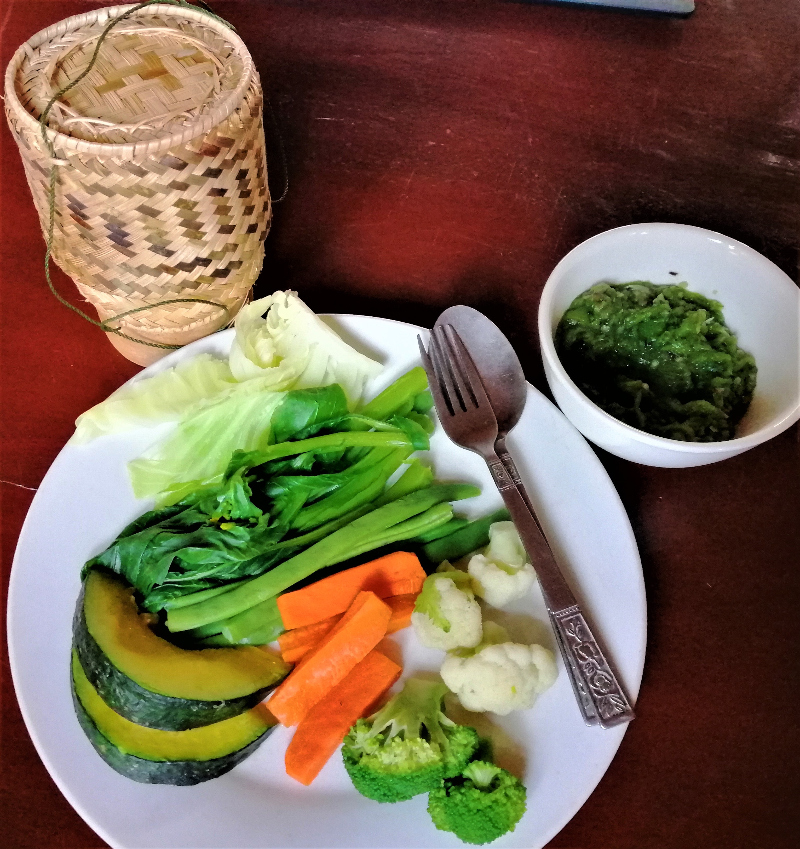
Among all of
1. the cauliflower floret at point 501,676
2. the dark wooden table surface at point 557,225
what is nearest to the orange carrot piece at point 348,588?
the cauliflower floret at point 501,676

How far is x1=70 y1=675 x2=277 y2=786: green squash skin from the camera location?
0.79 meters

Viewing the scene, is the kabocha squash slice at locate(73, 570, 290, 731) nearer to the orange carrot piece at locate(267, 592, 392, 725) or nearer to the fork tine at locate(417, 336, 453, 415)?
the orange carrot piece at locate(267, 592, 392, 725)

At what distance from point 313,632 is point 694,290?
70cm

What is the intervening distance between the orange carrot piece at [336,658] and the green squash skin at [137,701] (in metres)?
0.09

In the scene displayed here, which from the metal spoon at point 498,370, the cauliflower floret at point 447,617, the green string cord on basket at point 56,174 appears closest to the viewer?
the green string cord on basket at point 56,174

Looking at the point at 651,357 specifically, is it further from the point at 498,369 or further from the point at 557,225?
the point at 557,225

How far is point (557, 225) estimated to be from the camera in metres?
1.24

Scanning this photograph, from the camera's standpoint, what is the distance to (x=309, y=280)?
116 centimetres

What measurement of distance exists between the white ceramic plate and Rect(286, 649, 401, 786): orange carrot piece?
21 millimetres

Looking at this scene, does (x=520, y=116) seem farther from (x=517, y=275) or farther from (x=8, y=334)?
(x=8, y=334)

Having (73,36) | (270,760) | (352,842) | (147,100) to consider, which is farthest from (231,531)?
(73,36)

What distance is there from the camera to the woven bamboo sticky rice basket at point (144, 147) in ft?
2.43

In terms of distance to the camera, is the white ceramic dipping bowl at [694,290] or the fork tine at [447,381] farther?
the fork tine at [447,381]

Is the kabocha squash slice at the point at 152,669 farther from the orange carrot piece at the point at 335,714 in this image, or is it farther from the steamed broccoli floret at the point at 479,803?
the steamed broccoli floret at the point at 479,803
